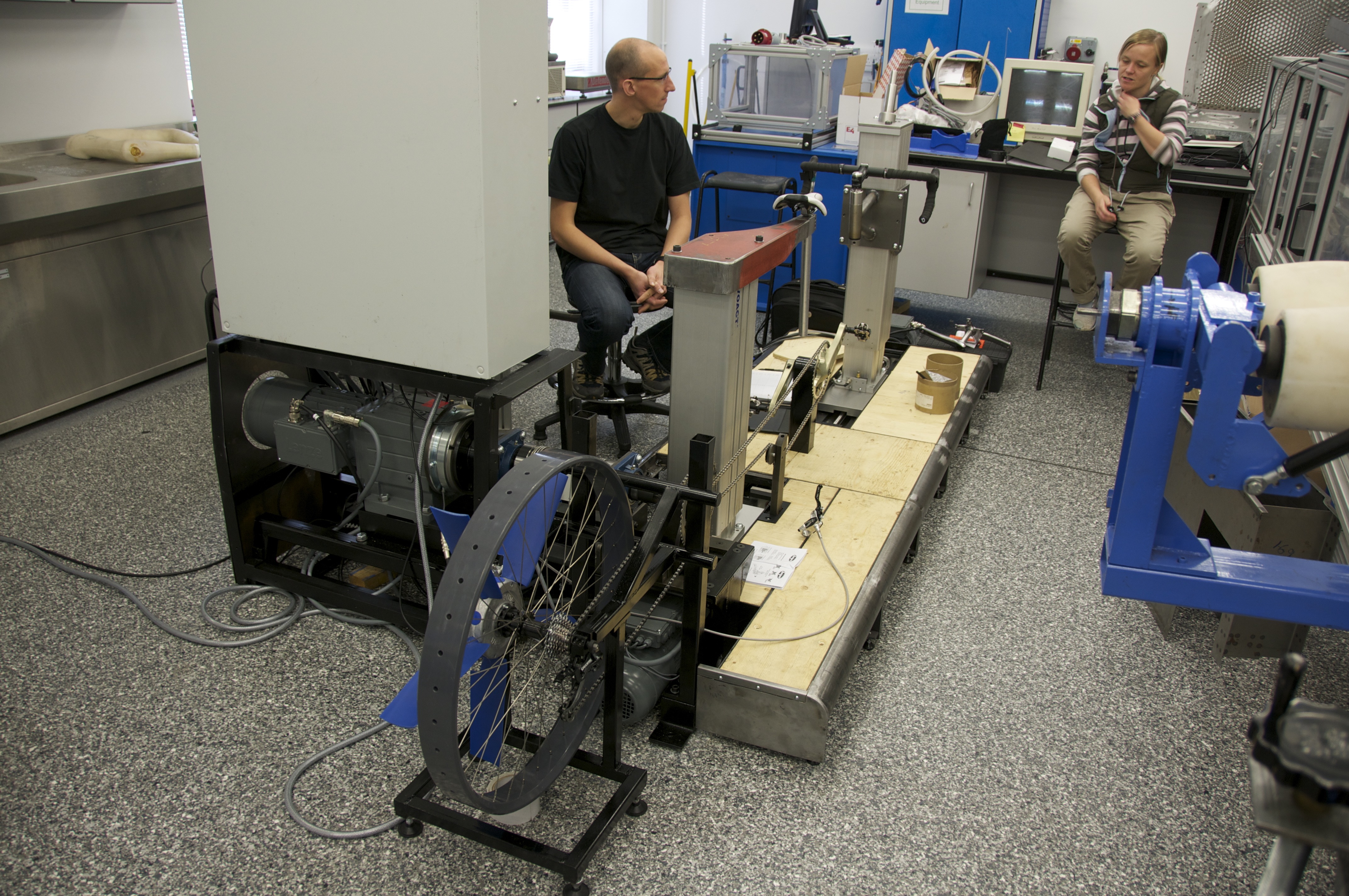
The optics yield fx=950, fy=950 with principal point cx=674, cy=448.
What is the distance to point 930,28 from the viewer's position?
17.3 ft

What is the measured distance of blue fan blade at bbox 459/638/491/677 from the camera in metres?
1.50

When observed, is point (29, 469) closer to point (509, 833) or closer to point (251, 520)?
point (251, 520)

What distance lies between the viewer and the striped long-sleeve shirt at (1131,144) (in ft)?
12.0

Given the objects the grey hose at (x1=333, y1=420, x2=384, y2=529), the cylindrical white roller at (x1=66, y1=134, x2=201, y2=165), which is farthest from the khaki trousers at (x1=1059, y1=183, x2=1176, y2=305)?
the cylindrical white roller at (x1=66, y1=134, x2=201, y2=165)

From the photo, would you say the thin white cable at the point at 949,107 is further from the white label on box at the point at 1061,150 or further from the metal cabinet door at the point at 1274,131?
the metal cabinet door at the point at 1274,131

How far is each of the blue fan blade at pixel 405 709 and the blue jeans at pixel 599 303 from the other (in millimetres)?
1551

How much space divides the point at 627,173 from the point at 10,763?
2293 millimetres

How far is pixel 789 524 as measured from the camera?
2439 mm

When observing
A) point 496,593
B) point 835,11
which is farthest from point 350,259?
point 835,11

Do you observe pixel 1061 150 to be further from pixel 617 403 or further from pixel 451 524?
pixel 451 524

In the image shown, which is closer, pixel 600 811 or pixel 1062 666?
pixel 600 811

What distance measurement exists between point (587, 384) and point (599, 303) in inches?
11.7

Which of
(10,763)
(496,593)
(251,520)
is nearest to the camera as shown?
(496,593)

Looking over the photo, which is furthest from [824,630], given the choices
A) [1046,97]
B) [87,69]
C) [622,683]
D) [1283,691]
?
[87,69]
